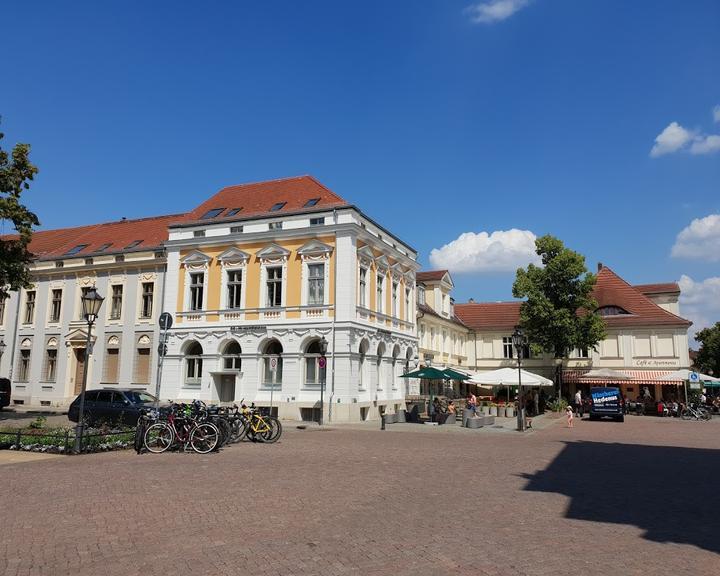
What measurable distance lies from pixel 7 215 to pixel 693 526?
2815cm

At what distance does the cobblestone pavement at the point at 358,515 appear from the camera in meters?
6.26

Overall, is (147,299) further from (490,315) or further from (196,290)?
(490,315)

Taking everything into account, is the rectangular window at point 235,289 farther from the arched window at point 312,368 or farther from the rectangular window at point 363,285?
the rectangular window at point 363,285

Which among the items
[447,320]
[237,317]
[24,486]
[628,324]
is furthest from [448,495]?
[628,324]

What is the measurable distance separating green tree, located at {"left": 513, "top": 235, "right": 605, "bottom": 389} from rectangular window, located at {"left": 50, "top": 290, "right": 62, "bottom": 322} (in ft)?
104

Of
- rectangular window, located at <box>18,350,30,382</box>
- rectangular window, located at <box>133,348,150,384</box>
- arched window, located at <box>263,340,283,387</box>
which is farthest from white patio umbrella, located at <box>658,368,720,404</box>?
rectangular window, located at <box>18,350,30,382</box>

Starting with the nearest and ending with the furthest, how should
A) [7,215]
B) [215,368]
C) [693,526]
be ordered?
[693,526] < [7,215] < [215,368]

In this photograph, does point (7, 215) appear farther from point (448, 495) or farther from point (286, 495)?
point (448, 495)

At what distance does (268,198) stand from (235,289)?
5982mm

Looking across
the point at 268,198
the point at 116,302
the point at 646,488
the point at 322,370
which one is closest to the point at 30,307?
the point at 116,302

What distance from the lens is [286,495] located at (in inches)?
384

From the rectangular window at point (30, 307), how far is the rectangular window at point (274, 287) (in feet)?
61.4

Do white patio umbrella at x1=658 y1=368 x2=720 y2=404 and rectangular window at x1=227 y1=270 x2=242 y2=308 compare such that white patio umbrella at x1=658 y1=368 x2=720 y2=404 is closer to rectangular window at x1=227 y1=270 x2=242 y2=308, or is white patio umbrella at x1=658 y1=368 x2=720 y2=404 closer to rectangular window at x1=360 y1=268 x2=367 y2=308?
rectangular window at x1=360 y1=268 x2=367 y2=308

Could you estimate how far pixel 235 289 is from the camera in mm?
32031
